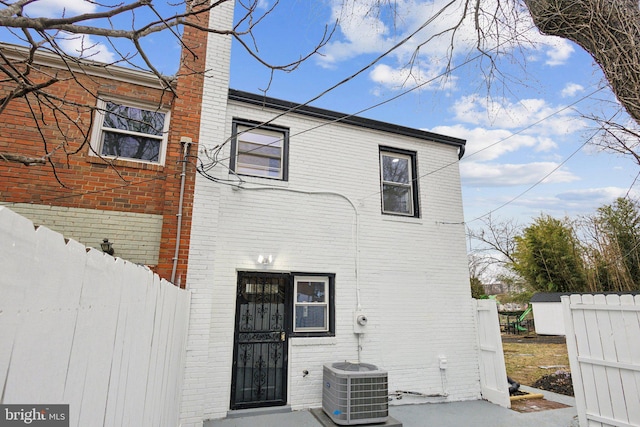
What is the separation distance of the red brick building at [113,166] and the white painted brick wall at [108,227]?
0.04 feet

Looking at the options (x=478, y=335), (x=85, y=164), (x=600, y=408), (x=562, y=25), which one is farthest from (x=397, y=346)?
(x=85, y=164)

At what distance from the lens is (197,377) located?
4480 millimetres

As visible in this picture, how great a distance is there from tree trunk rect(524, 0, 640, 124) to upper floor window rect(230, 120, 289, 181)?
4.27m

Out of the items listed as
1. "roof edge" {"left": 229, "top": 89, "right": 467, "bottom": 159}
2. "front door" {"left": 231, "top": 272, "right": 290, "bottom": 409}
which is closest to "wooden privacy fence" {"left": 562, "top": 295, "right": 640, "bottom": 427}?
"roof edge" {"left": 229, "top": 89, "right": 467, "bottom": 159}

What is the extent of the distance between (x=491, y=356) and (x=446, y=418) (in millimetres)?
1587

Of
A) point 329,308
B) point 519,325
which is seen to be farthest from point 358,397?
point 519,325

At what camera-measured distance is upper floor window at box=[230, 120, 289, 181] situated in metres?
5.94

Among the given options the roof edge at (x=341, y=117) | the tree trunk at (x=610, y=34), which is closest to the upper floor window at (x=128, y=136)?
the roof edge at (x=341, y=117)

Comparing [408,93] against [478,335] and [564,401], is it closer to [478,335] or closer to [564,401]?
[478,335]

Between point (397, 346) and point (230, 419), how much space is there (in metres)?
3.05

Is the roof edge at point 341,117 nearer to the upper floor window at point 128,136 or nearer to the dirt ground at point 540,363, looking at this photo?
the upper floor window at point 128,136

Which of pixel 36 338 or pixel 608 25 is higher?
pixel 608 25

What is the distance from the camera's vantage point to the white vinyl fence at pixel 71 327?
739mm

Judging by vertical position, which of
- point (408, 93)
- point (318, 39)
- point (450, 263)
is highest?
point (408, 93)
